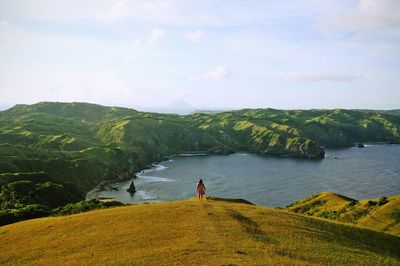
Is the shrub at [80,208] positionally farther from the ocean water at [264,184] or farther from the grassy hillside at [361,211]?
the ocean water at [264,184]

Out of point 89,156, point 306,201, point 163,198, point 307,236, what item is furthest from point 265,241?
point 89,156

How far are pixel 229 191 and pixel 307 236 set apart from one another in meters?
110

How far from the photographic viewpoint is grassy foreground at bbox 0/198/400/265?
110 ft

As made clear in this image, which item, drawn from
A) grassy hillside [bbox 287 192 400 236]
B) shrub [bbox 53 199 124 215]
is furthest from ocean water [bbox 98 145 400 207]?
shrub [bbox 53 199 124 215]

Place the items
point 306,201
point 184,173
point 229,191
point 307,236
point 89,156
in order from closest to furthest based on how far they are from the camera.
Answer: point 307,236, point 306,201, point 229,191, point 89,156, point 184,173

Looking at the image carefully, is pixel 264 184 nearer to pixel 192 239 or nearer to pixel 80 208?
pixel 80 208

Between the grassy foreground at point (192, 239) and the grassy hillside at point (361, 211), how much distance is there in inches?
950

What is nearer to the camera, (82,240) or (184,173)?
(82,240)

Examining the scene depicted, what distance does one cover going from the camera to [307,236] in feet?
136

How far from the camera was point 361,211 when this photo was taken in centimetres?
8044

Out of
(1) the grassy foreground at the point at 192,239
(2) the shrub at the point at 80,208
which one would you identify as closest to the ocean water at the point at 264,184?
(2) the shrub at the point at 80,208

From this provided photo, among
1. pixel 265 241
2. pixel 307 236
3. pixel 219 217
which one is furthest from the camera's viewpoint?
pixel 219 217

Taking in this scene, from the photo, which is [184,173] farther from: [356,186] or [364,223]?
[364,223]

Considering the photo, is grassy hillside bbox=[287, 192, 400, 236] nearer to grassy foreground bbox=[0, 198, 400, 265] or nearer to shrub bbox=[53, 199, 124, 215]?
grassy foreground bbox=[0, 198, 400, 265]
